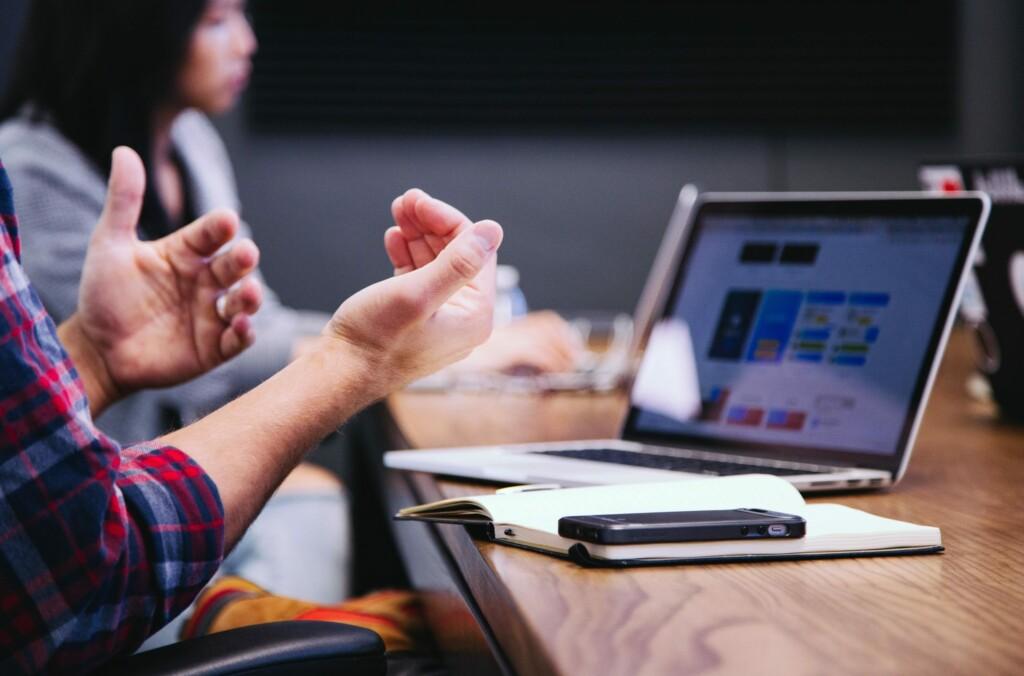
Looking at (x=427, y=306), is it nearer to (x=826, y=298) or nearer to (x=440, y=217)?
(x=440, y=217)

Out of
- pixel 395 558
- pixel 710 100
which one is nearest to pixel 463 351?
pixel 395 558

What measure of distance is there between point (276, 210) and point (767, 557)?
2964 mm

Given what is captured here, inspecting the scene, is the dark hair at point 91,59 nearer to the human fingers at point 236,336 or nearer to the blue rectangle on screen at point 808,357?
the human fingers at point 236,336

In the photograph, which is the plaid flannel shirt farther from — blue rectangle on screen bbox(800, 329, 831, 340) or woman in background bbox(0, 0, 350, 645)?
woman in background bbox(0, 0, 350, 645)

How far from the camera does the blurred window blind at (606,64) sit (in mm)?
3521

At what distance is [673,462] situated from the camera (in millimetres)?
1151

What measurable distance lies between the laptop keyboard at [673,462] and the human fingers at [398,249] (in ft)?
0.84

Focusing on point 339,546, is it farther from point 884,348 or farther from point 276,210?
point 276,210

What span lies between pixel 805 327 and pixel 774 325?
38 mm

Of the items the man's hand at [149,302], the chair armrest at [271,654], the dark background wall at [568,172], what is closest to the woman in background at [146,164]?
the man's hand at [149,302]

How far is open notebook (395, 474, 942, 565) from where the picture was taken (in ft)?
2.47

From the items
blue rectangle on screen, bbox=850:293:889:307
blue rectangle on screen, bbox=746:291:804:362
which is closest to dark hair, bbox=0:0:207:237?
blue rectangle on screen, bbox=746:291:804:362

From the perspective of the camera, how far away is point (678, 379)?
1.32 meters

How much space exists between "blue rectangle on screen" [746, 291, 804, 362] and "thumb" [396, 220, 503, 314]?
44 cm
